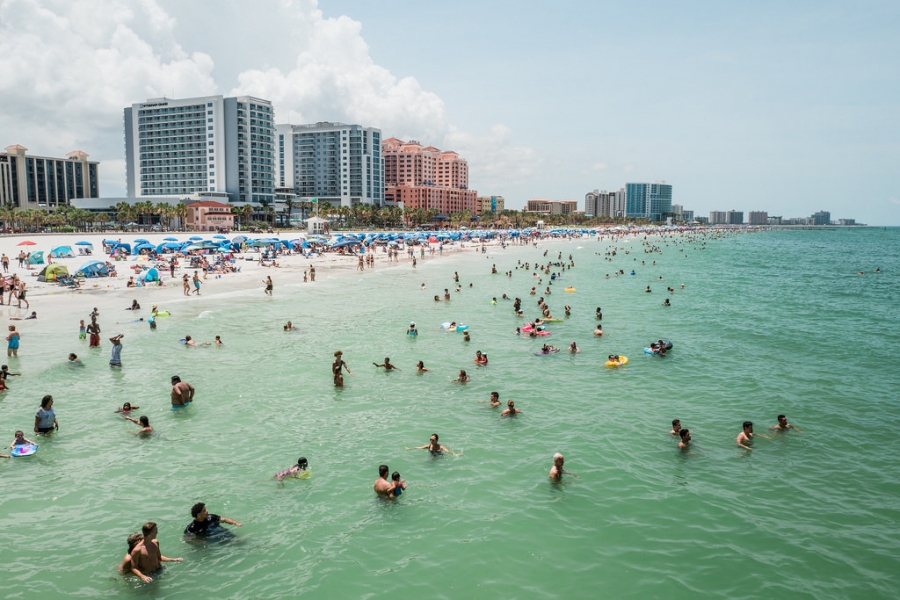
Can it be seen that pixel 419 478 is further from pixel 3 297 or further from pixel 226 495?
pixel 3 297

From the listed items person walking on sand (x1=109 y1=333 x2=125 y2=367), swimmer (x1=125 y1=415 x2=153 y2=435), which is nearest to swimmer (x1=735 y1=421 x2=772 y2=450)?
swimmer (x1=125 y1=415 x2=153 y2=435)

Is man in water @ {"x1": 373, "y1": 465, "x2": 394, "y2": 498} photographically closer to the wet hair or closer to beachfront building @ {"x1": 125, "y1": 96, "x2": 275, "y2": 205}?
the wet hair

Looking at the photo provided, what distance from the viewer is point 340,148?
585 feet

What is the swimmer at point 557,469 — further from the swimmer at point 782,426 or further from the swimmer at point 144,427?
the swimmer at point 144,427

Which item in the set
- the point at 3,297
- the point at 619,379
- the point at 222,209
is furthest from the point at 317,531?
the point at 222,209

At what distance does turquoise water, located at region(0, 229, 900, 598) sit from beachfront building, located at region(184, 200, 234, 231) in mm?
86606

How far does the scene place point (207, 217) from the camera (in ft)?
356

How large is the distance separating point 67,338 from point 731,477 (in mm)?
26714

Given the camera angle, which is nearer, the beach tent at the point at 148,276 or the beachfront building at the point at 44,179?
the beach tent at the point at 148,276

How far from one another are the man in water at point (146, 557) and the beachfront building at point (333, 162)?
166175 mm

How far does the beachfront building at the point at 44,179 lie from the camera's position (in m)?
142

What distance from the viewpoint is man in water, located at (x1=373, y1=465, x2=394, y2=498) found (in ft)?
39.5

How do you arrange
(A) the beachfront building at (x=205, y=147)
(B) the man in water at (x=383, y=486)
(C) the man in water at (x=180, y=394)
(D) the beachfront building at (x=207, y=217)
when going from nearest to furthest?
(B) the man in water at (x=383, y=486)
(C) the man in water at (x=180, y=394)
(D) the beachfront building at (x=207, y=217)
(A) the beachfront building at (x=205, y=147)

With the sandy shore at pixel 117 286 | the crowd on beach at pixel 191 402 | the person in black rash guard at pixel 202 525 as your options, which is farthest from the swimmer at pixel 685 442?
the sandy shore at pixel 117 286
